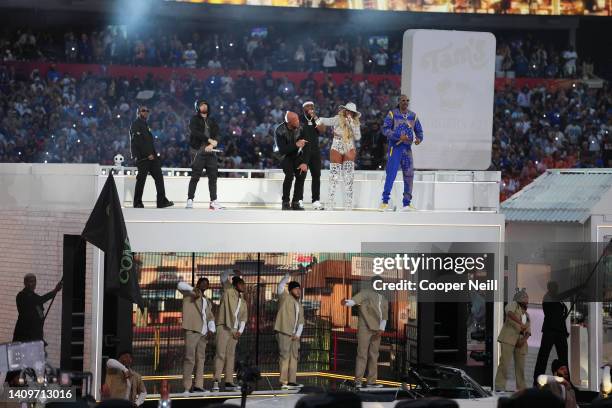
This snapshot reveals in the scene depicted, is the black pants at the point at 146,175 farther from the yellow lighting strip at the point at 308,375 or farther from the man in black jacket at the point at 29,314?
the yellow lighting strip at the point at 308,375

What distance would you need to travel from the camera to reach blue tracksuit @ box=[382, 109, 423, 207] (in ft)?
58.0

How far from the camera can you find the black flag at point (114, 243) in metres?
15.3

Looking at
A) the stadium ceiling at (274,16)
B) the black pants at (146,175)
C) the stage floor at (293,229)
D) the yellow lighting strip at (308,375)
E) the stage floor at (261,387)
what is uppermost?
the stadium ceiling at (274,16)

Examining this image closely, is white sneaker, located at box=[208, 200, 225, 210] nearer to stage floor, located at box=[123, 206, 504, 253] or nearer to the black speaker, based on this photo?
stage floor, located at box=[123, 206, 504, 253]

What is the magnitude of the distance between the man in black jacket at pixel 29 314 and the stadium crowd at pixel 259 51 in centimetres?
1455

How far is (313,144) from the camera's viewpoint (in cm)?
1741

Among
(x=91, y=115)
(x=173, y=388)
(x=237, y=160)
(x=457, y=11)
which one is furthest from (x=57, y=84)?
(x=173, y=388)

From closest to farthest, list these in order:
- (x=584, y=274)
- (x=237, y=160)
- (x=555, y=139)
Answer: (x=584, y=274) → (x=237, y=160) → (x=555, y=139)

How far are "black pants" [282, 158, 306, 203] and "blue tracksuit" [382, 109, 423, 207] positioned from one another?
4.13 ft

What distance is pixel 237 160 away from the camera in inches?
1079

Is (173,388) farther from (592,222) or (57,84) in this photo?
(57,84)

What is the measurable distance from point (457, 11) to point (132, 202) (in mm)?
18579

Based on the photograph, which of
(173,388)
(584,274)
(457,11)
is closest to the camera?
(173,388)
